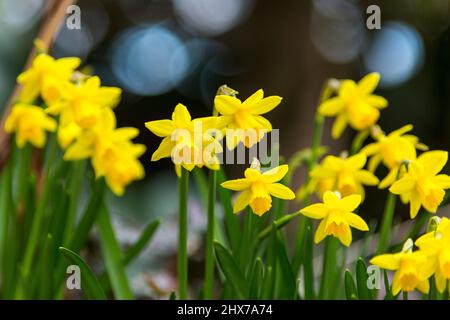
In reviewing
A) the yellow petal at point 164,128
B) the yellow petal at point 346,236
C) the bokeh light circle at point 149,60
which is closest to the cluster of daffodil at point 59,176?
the yellow petal at point 164,128

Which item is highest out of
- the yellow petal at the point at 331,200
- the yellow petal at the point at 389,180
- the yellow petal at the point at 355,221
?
the yellow petal at the point at 389,180

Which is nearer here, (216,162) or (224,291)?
(216,162)

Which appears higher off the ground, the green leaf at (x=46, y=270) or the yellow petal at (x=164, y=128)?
the yellow petal at (x=164, y=128)

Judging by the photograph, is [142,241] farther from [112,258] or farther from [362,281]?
[362,281]

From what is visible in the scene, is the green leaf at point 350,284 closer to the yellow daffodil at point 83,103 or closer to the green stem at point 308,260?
the green stem at point 308,260

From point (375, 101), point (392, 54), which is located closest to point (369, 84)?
point (375, 101)
